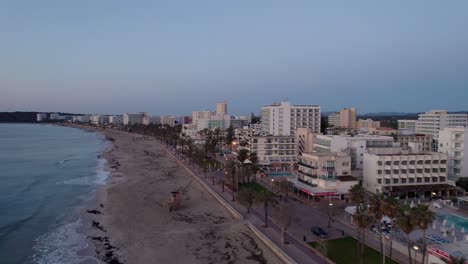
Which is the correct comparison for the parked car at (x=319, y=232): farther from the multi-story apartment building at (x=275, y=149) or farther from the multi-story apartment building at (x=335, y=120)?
the multi-story apartment building at (x=335, y=120)

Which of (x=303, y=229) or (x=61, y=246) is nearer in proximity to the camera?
(x=61, y=246)

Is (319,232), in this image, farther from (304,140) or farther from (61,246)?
(304,140)

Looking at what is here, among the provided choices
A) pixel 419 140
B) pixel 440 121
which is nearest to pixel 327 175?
pixel 419 140

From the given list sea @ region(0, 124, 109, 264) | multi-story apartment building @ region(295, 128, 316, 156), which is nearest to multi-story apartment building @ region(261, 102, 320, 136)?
multi-story apartment building @ region(295, 128, 316, 156)

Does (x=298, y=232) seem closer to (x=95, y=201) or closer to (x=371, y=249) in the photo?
(x=371, y=249)

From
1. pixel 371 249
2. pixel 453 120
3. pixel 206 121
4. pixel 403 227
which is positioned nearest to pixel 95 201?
pixel 371 249

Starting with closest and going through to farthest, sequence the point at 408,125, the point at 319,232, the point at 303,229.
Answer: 1. the point at 319,232
2. the point at 303,229
3. the point at 408,125

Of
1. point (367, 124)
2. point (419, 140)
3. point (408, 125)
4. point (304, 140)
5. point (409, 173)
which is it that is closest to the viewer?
point (409, 173)

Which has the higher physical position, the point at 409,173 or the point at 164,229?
the point at 409,173
